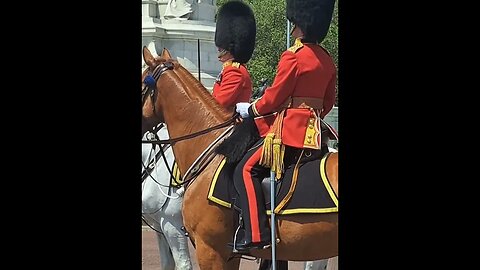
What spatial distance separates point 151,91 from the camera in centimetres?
498

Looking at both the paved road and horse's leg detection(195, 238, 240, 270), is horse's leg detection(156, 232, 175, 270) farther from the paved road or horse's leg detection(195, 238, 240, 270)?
horse's leg detection(195, 238, 240, 270)

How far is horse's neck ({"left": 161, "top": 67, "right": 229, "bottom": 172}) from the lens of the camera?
4.77 m

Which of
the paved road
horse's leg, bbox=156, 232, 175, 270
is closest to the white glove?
horse's leg, bbox=156, 232, 175, 270

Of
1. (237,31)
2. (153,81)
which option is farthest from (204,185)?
(237,31)

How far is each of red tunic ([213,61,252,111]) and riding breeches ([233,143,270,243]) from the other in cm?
100

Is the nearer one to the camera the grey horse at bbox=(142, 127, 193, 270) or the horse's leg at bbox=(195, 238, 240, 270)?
the horse's leg at bbox=(195, 238, 240, 270)

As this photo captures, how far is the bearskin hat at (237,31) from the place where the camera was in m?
5.62

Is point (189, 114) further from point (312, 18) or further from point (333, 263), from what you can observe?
point (333, 263)

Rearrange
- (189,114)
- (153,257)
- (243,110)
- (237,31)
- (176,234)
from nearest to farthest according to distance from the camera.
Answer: (243,110)
(189,114)
(176,234)
(237,31)
(153,257)

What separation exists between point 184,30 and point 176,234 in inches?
175

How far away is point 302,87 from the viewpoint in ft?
14.1

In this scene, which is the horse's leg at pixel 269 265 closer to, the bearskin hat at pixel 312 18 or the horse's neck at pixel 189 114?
the horse's neck at pixel 189 114
